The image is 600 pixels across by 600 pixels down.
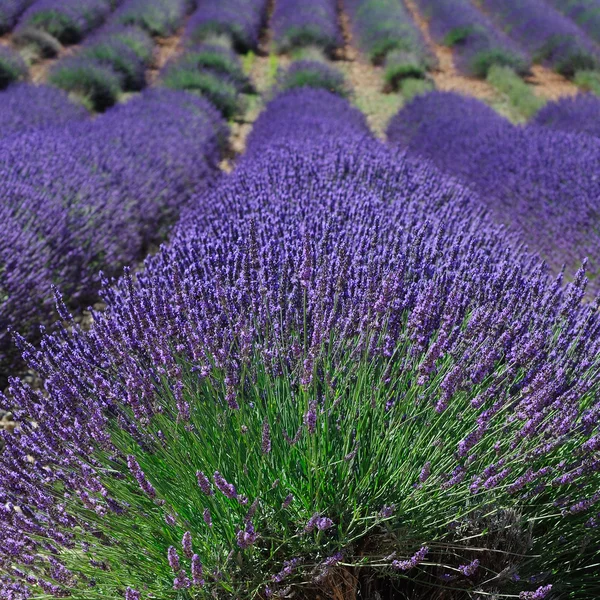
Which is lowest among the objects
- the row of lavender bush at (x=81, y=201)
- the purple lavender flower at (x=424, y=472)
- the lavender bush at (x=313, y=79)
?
the lavender bush at (x=313, y=79)

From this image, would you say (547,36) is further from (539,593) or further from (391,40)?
(539,593)

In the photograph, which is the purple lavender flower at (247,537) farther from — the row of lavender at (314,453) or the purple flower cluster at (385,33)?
the purple flower cluster at (385,33)

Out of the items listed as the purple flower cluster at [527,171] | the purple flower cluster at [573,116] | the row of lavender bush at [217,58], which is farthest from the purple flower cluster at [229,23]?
the purple flower cluster at [573,116]

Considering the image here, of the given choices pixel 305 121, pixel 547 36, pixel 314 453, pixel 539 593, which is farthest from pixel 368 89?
pixel 539 593

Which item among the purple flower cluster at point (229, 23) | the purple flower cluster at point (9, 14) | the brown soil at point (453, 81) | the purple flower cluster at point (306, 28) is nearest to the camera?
the brown soil at point (453, 81)

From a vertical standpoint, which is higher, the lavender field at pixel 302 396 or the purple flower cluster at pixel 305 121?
the lavender field at pixel 302 396

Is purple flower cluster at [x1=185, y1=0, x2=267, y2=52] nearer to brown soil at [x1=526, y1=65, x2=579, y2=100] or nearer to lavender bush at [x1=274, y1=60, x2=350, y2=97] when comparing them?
lavender bush at [x1=274, y1=60, x2=350, y2=97]

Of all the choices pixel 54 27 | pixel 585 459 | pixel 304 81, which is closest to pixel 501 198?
pixel 585 459
